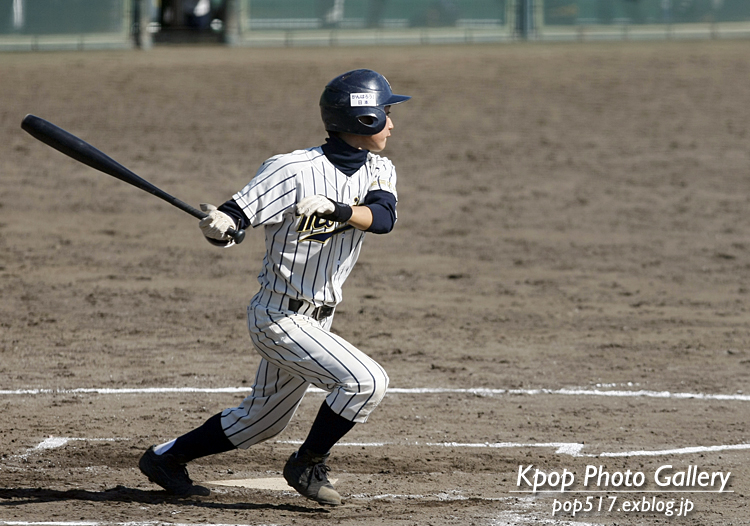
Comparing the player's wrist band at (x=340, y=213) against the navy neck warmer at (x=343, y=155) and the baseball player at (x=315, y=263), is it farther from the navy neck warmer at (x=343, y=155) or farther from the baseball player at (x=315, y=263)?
the navy neck warmer at (x=343, y=155)

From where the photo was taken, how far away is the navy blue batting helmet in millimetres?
3707

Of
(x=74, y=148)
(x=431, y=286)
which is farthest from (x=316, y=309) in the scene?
(x=431, y=286)

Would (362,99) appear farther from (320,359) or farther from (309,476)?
(309,476)

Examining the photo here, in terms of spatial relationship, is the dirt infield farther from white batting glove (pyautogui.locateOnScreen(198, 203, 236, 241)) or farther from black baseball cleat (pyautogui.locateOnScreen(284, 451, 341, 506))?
white batting glove (pyautogui.locateOnScreen(198, 203, 236, 241))

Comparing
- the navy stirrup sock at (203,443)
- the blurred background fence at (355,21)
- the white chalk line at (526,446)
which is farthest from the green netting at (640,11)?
the navy stirrup sock at (203,443)

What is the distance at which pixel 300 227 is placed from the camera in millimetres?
3615

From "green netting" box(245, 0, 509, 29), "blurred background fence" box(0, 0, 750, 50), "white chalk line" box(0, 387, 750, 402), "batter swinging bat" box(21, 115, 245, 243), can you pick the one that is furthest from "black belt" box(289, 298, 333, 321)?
"green netting" box(245, 0, 509, 29)

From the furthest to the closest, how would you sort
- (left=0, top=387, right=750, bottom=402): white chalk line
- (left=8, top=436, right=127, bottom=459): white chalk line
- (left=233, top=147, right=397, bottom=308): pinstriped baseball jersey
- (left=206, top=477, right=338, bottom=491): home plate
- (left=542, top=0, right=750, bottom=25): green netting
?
(left=542, top=0, right=750, bottom=25): green netting → (left=0, top=387, right=750, bottom=402): white chalk line → (left=8, top=436, right=127, bottom=459): white chalk line → (left=206, top=477, right=338, bottom=491): home plate → (left=233, top=147, right=397, bottom=308): pinstriped baseball jersey

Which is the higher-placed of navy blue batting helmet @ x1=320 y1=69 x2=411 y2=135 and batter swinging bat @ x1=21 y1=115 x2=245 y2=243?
navy blue batting helmet @ x1=320 y1=69 x2=411 y2=135

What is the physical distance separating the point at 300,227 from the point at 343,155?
1.10ft

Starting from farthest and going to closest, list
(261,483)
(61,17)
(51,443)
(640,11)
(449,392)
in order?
(640,11) → (61,17) → (449,392) → (51,443) → (261,483)

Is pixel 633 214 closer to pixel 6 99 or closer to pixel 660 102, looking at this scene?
pixel 660 102

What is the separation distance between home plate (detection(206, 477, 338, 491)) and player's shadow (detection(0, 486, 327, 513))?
23 centimetres

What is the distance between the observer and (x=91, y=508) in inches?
150
